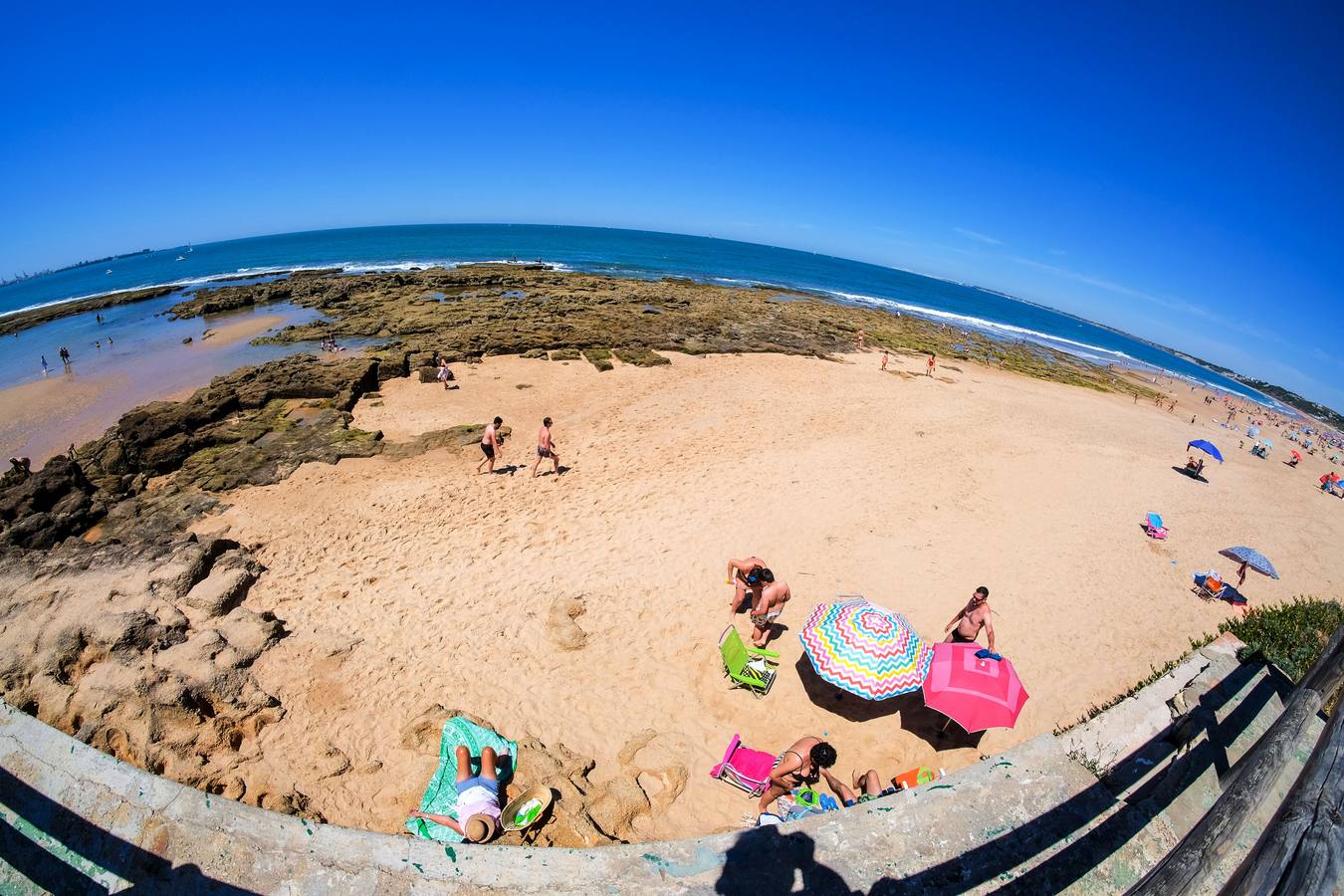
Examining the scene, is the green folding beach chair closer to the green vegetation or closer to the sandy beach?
the sandy beach

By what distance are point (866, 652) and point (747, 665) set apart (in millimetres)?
1552

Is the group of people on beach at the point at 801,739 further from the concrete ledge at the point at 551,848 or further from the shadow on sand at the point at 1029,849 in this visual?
the shadow on sand at the point at 1029,849

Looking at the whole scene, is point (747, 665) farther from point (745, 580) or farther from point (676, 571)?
point (676, 571)

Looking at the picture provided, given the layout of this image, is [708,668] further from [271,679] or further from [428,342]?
[428,342]

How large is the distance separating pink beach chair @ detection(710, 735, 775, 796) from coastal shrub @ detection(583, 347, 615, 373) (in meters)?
16.2

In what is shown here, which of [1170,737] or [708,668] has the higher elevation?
[1170,737]

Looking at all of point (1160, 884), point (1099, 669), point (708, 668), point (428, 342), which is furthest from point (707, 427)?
point (428, 342)

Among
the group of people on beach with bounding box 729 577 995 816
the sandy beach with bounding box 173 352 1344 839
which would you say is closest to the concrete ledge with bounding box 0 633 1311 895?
the group of people on beach with bounding box 729 577 995 816

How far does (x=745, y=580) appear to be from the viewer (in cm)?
731

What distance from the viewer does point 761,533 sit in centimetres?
968

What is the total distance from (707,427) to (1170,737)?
1106 cm

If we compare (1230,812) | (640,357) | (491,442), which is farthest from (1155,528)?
(640,357)

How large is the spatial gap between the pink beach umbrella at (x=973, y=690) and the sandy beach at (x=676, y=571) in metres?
0.88

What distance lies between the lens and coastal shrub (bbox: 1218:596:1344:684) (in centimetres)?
589
